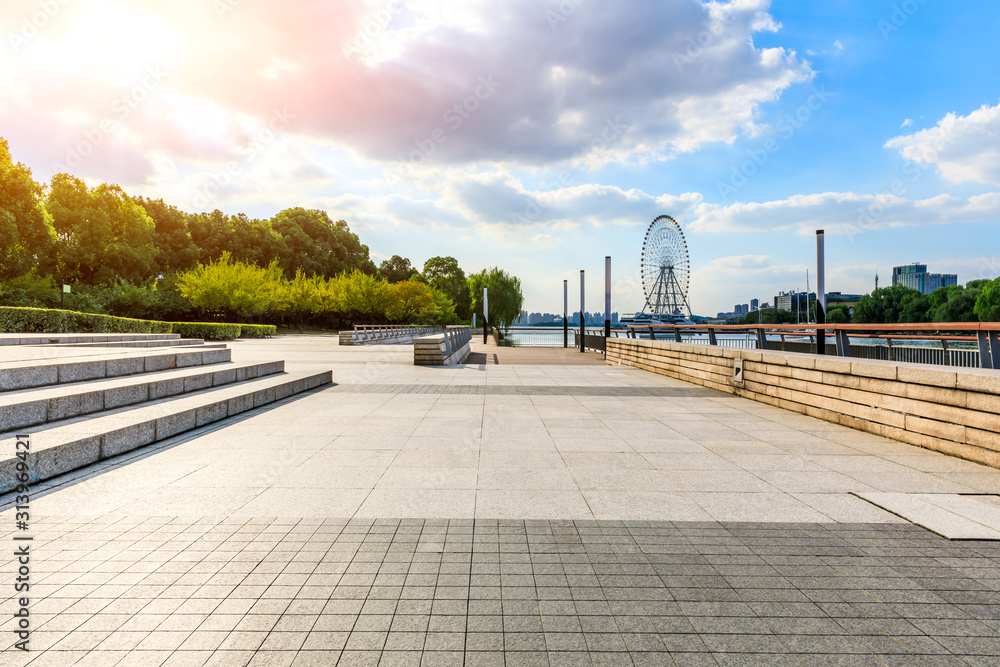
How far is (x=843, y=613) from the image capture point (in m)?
2.51

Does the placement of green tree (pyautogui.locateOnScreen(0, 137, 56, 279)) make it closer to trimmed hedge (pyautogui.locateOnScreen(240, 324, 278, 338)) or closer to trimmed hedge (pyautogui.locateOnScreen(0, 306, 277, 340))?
trimmed hedge (pyautogui.locateOnScreen(0, 306, 277, 340))

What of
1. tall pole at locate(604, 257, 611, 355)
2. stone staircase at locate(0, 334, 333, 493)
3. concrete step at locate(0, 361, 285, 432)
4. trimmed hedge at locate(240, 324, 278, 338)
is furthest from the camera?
trimmed hedge at locate(240, 324, 278, 338)

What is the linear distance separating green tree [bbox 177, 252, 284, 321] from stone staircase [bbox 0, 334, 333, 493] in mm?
32081

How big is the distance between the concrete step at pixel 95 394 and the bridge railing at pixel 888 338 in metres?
10.0

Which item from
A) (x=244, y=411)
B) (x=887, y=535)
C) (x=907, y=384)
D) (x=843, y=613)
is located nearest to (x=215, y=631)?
(x=843, y=613)

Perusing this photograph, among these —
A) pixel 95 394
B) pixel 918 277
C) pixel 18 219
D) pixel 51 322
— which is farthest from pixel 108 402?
pixel 918 277

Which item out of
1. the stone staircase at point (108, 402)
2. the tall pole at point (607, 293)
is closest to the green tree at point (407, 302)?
the tall pole at point (607, 293)

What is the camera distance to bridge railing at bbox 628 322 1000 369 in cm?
629

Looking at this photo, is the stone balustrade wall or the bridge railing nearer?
the bridge railing

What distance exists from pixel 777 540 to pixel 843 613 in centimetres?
85

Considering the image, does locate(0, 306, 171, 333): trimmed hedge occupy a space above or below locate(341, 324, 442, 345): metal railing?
above

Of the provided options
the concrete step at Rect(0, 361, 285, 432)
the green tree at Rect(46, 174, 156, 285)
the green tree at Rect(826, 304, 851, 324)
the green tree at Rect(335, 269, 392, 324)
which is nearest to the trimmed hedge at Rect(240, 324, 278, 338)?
the green tree at Rect(335, 269, 392, 324)

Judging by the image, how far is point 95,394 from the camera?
593 centimetres

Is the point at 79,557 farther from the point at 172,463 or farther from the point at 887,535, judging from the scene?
the point at 887,535
